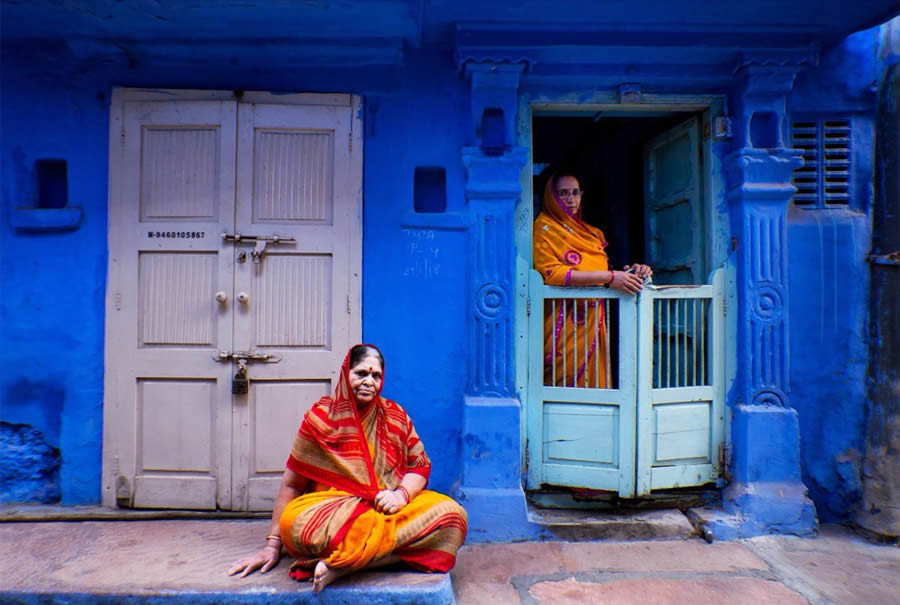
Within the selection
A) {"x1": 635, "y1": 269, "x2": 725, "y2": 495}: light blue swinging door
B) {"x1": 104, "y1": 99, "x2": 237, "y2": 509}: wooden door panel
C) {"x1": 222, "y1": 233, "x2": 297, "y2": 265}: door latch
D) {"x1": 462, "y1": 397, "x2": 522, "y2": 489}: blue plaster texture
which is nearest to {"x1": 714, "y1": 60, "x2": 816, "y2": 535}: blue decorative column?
{"x1": 635, "y1": 269, "x2": 725, "y2": 495}: light blue swinging door

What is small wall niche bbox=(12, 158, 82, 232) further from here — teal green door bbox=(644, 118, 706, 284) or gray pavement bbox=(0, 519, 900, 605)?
teal green door bbox=(644, 118, 706, 284)

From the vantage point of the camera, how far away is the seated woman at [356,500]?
2.30 m

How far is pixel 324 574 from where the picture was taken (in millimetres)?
2242

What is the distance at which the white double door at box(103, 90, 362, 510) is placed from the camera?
321 cm

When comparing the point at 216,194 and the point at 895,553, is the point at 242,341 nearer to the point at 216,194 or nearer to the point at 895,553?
the point at 216,194

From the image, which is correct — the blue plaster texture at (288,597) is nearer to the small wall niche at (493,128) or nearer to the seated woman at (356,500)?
the seated woman at (356,500)

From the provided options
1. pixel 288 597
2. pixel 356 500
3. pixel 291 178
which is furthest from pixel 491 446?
pixel 291 178

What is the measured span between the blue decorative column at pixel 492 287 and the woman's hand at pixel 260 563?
1.04 metres

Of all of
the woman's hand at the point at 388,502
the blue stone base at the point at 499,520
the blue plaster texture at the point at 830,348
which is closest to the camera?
the woman's hand at the point at 388,502

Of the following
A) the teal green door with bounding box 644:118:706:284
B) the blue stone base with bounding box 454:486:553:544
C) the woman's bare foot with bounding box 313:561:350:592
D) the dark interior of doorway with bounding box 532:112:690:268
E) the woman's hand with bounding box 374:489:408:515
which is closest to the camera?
the woman's bare foot with bounding box 313:561:350:592

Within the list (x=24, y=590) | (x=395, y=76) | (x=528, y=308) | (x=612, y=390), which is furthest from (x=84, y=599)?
(x=395, y=76)

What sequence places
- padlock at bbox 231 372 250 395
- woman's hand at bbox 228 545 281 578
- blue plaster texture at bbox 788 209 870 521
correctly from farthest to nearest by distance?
blue plaster texture at bbox 788 209 870 521 < padlock at bbox 231 372 250 395 < woman's hand at bbox 228 545 281 578

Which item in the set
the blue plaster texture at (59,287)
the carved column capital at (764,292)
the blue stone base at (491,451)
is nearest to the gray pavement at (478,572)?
the blue stone base at (491,451)

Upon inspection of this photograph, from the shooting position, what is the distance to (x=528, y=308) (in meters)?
3.24
